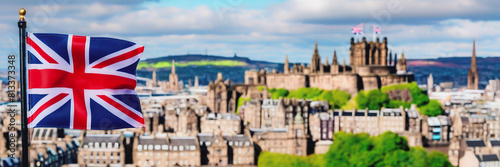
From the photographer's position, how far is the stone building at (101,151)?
77.5 m

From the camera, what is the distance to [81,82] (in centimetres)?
1498

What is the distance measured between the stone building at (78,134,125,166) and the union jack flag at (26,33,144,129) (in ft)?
205

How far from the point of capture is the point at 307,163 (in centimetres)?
8025

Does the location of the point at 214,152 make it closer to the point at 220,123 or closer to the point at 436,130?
the point at 220,123

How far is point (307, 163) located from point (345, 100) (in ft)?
106

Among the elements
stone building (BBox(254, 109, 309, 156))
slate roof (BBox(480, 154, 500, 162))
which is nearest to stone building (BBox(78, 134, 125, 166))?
stone building (BBox(254, 109, 309, 156))

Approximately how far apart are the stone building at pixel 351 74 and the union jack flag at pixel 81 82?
10006 centimetres

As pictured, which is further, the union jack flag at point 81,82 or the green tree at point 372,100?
the green tree at point 372,100

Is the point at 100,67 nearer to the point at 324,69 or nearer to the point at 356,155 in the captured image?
the point at 356,155

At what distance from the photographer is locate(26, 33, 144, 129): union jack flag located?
14.6 metres

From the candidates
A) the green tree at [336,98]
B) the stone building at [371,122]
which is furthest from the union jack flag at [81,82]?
the green tree at [336,98]

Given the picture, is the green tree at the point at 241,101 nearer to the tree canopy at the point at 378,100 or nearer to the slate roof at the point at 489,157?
the tree canopy at the point at 378,100

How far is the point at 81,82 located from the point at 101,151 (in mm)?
64594

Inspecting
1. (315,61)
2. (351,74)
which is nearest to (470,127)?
(351,74)
